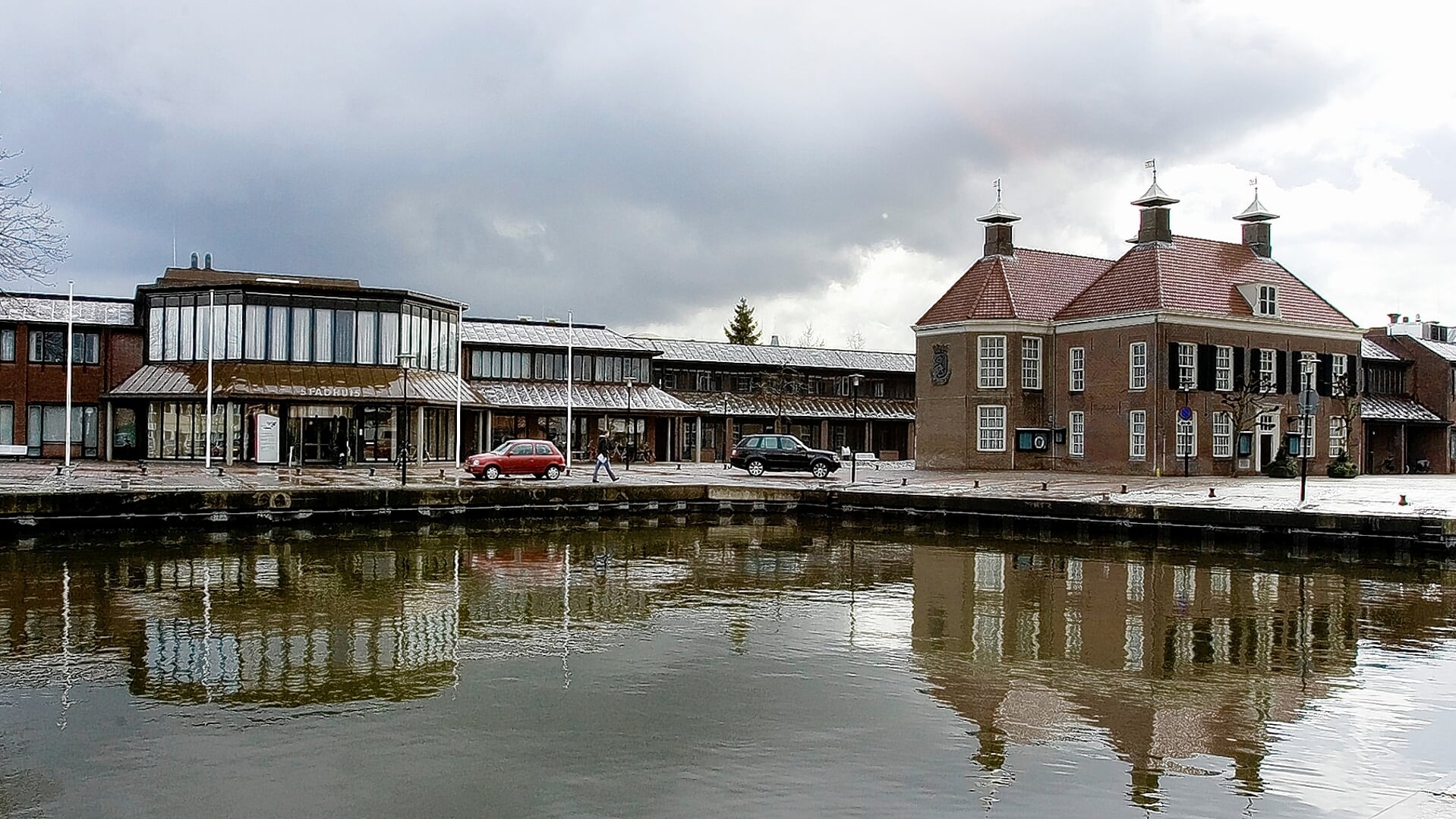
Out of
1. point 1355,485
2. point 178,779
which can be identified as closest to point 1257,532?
point 1355,485

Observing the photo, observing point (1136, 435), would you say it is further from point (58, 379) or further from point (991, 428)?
point (58, 379)

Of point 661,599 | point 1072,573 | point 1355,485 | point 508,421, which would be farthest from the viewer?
point 508,421

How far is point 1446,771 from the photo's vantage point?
10.3m

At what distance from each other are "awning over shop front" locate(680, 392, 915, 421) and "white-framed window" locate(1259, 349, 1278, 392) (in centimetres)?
2525

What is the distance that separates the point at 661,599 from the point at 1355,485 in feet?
111

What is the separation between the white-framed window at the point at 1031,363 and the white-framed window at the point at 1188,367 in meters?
6.34

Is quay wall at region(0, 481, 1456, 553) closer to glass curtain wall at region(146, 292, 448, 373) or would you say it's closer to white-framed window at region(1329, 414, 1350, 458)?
glass curtain wall at region(146, 292, 448, 373)

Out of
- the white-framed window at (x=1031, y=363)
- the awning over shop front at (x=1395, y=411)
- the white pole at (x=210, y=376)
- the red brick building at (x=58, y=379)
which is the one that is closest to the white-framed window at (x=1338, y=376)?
the awning over shop front at (x=1395, y=411)

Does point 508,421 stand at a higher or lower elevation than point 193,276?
lower

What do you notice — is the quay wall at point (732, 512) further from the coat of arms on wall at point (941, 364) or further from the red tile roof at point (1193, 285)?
the red tile roof at point (1193, 285)

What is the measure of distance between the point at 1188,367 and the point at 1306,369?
298 inches

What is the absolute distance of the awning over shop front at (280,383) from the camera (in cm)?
4709

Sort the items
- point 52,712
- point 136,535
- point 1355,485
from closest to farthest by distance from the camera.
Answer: point 52,712, point 136,535, point 1355,485

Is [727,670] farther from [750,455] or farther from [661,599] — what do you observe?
[750,455]
